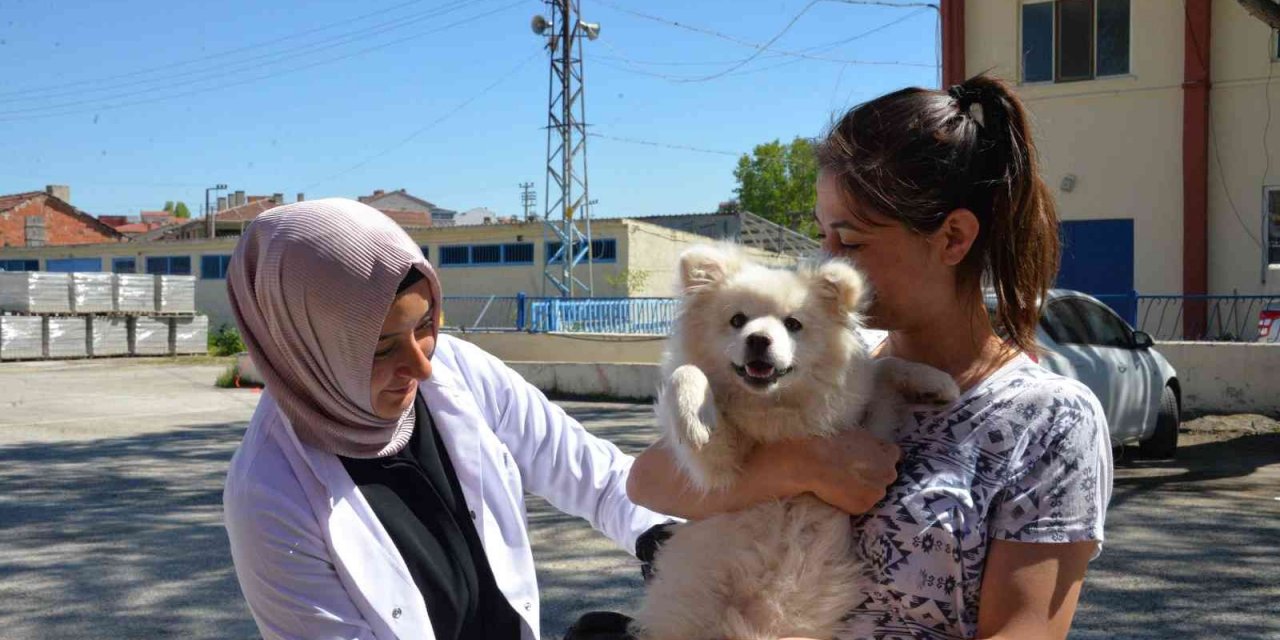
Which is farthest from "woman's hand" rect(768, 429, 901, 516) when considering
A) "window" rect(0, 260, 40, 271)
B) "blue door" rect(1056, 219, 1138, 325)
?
"window" rect(0, 260, 40, 271)

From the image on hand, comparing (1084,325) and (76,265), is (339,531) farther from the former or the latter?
(76,265)

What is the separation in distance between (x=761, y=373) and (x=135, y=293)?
32.4 meters

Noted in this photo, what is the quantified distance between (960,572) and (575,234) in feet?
106

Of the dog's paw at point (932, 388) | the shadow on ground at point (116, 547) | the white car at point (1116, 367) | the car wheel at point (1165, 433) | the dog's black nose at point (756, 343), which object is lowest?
the shadow on ground at point (116, 547)

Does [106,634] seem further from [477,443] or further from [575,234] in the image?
[575,234]

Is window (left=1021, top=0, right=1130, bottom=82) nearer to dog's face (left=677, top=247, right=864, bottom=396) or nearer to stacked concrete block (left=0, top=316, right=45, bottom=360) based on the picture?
dog's face (left=677, top=247, right=864, bottom=396)

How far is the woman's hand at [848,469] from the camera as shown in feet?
6.48

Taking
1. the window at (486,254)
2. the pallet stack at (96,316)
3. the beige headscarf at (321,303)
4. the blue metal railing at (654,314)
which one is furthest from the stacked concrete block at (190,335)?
the beige headscarf at (321,303)

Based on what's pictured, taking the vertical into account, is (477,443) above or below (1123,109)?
below

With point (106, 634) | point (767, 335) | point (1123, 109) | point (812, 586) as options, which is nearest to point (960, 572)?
point (812, 586)

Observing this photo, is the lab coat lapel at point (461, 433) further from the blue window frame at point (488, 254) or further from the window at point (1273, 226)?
the blue window frame at point (488, 254)

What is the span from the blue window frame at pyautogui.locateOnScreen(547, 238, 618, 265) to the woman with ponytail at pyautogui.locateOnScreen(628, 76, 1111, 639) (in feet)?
112

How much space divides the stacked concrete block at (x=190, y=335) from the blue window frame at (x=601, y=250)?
1105 centimetres

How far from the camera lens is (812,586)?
6.91 feet
